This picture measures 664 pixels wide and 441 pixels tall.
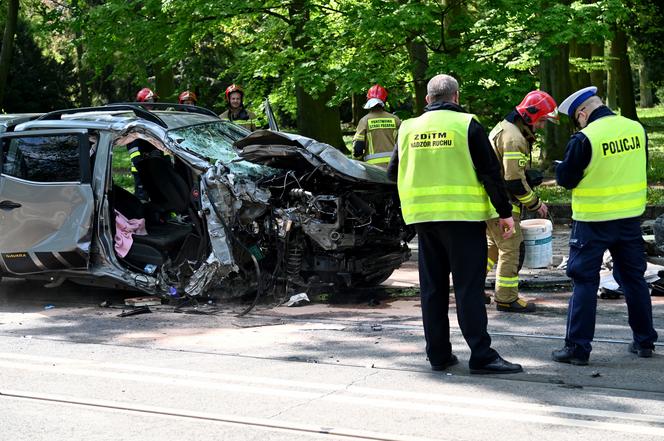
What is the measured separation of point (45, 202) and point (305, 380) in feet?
13.3

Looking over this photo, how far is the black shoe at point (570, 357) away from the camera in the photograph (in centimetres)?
642

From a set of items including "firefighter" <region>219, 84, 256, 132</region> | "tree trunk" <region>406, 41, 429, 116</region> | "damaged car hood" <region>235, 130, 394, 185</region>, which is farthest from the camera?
"tree trunk" <region>406, 41, 429, 116</region>

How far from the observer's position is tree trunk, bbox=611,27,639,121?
2864cm

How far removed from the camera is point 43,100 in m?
37.5

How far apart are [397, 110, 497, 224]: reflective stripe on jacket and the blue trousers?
0.73m

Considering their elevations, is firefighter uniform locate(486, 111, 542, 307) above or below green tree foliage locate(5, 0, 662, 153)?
below

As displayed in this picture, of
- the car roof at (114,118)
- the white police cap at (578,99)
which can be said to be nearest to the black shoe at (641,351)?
the white police cap at (578,99)

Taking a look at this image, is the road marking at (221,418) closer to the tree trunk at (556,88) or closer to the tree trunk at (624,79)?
the tree trunk at (556,88)

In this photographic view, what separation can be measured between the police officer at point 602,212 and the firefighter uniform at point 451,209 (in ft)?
1.86

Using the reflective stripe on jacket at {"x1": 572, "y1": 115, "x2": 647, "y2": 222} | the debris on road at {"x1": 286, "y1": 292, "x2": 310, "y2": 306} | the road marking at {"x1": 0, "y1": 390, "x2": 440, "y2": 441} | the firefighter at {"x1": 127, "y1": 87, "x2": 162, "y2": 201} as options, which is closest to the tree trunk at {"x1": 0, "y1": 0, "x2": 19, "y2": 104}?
the firefighter at {"x1": 127, "y1": 87, "x2": 162, "y2": 201}

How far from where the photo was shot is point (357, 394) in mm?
5875

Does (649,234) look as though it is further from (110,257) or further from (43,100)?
(43,100)

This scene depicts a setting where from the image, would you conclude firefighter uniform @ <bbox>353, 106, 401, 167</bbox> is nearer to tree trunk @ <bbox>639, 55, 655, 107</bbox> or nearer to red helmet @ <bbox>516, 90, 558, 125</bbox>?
red helmet @ <bbox>516, 90, 558, 125</bbox>

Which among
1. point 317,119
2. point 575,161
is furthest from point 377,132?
point 317,119
